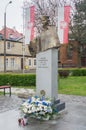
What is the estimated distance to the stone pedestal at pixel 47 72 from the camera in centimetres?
882

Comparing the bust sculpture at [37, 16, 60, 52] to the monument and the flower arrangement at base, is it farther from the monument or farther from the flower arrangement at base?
the flower arrangement at base

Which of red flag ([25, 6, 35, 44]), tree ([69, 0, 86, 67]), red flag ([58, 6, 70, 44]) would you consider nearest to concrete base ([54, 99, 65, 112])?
red flag ([25, 6, 35, 44])

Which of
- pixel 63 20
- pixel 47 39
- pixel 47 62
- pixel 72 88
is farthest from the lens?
pixel 72 88

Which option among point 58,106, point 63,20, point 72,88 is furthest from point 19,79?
point 58,106

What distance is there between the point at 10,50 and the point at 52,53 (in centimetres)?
4018

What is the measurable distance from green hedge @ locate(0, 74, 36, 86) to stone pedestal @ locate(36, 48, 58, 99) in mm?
9892

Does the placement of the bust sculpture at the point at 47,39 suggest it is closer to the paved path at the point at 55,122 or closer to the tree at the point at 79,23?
the paved path at the point at 55,122

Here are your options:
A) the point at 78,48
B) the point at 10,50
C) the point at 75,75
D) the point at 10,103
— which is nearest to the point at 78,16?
the point at 78,48

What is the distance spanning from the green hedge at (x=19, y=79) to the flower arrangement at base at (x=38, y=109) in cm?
1084

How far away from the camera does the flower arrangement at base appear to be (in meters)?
7.94

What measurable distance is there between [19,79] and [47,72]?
10.6 meters

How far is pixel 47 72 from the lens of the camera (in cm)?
888

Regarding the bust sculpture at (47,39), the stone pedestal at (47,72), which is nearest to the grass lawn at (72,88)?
the stone pedestal at (47,72)

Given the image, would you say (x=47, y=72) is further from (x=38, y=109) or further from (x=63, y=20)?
(x=63, y=20)
